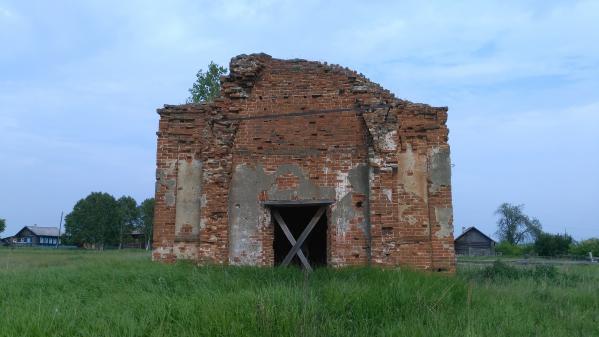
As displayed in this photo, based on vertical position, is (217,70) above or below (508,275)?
above

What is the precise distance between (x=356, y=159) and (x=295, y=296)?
4.39m

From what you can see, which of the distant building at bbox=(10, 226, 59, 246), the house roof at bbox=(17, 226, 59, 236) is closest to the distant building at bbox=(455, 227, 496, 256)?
the distant building at bbox=(10, 226, 59, 246)

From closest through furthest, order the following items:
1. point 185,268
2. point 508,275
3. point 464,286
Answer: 1. point 464,286
2. point 185,268
3. point 508,275

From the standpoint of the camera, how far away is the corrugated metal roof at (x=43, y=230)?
81.5 m

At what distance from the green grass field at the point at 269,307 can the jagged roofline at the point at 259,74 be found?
12.6 ft

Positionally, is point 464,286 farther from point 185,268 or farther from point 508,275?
point 508,275

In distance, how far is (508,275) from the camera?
12820 millimetres

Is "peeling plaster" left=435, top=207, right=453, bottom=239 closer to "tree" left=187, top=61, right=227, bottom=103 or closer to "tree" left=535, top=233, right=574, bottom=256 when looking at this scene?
"tree" left=187, top=61, right=227, bottom=103

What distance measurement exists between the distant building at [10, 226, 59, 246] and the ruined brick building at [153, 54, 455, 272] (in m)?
80.4

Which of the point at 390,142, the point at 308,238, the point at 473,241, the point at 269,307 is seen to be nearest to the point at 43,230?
the point at 473,241

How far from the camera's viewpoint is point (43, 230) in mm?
83562

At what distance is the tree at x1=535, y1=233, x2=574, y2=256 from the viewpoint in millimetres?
39344

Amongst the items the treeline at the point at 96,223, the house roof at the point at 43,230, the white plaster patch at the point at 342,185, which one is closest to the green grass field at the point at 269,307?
the white plaster patch at the point at 342,185

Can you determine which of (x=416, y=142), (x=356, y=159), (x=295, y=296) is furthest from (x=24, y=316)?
(x=416, y=142)
